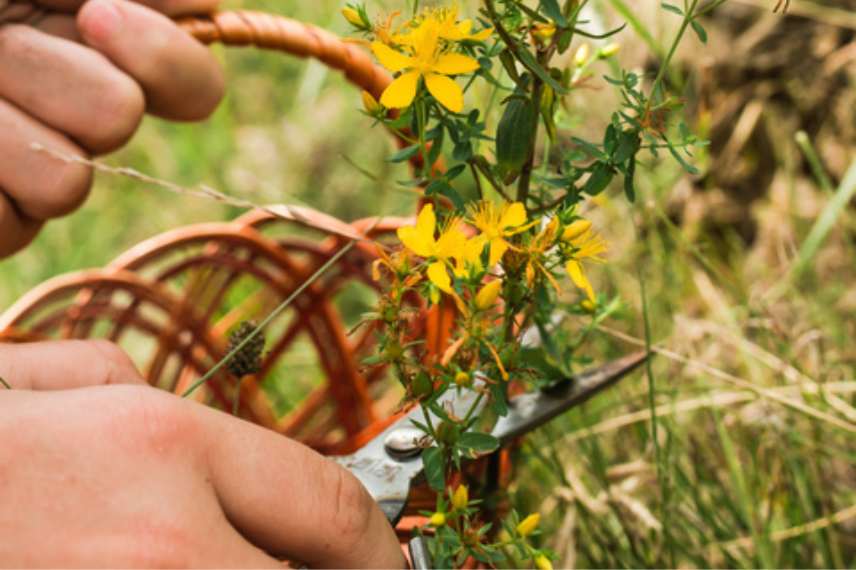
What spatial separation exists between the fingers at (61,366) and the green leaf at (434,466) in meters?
0.23

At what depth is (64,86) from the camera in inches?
33.2

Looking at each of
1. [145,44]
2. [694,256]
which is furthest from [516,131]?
[694,256]

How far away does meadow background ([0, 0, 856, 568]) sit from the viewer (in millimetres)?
909

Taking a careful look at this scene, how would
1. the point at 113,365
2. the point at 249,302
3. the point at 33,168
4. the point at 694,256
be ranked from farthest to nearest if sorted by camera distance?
the point at 694,256 < the point at 249,302 < the point at 33,168 < the point at 113,365

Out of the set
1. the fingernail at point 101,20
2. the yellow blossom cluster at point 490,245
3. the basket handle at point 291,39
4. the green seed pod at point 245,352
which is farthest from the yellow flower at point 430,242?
the fingernail at point 101,20

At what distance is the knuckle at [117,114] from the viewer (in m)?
0.84

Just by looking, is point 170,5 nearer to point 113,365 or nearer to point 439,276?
point 113,365

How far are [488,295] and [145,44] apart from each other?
0.48 meters

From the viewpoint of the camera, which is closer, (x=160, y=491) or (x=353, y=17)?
(x=160, y=491)

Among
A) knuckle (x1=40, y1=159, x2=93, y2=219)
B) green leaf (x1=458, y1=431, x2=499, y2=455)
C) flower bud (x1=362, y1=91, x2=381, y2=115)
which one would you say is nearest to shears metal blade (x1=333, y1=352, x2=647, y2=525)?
green leaf (x1=458, y1=431, x2=499, y2=455)

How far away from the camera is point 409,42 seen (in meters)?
0.53

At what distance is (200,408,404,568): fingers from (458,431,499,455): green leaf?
0.21 feet

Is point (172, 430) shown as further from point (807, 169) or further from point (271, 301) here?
point (807, 169)

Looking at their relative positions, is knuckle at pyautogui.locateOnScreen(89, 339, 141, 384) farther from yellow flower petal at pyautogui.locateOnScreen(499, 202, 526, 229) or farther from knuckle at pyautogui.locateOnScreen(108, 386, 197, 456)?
yellow flower petal at pyautogui.locateOnScreen(499, 202, 526, 229)
